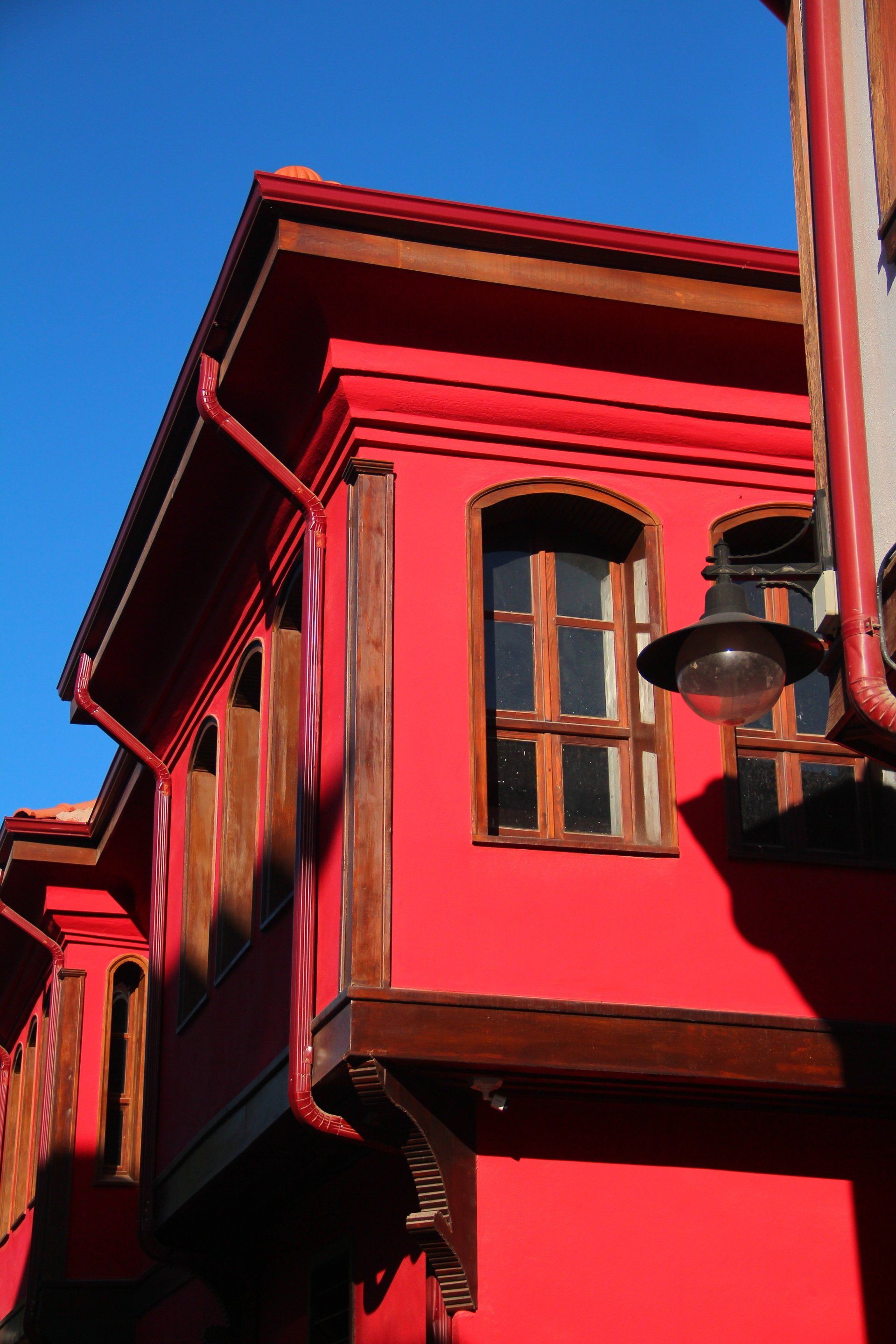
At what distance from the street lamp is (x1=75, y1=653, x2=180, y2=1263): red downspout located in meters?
6.18

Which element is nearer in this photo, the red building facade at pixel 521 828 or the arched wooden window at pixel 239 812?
the red building facade at pixel 521 828

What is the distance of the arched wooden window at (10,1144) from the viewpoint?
16.8 meters

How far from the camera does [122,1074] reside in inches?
591

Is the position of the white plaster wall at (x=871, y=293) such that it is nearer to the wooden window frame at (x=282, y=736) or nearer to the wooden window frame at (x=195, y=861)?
the wooden window frame at (x=282, y=736)

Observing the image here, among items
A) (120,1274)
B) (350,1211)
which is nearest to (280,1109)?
(350,1211)

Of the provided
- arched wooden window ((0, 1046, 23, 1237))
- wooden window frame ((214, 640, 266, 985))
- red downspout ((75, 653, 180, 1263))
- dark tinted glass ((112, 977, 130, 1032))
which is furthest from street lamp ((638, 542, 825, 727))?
arched wooden window ((0, 1046, 23, 1237))

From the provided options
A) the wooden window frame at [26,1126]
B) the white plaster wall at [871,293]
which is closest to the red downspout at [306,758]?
the white plaster wall at [871,293]

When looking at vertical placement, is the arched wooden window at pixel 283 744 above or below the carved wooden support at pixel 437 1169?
above

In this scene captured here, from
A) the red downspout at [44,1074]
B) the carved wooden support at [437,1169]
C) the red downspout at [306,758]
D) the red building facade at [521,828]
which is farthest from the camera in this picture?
the red downspout at [44,1074]

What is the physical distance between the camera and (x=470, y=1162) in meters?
7.26

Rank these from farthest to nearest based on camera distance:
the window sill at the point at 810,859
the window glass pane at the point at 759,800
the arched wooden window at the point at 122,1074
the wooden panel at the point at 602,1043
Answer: the arched wooden window at the point at 122,1074 → the window glass pane at the point at 759,800 → the window sill at the point at 810,859 → the wooden panel at the point at 602,1043

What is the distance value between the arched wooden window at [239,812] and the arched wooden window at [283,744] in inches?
23.8

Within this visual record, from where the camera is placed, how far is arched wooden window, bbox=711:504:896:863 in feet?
27.1

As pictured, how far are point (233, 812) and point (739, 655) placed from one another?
504 cm
